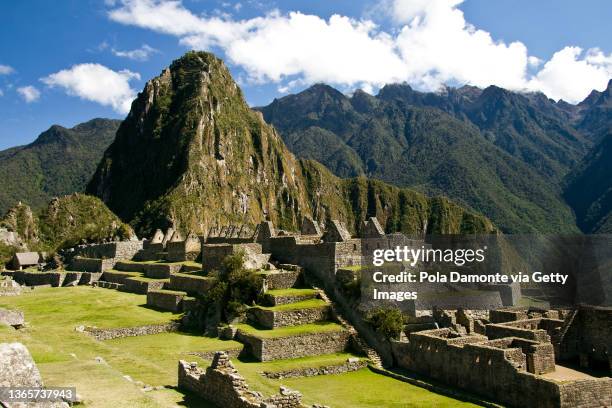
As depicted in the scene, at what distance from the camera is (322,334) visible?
25766mm

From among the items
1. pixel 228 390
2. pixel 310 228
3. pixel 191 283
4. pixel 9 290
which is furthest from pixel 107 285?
pixel 228 390

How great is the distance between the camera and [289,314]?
26719mm

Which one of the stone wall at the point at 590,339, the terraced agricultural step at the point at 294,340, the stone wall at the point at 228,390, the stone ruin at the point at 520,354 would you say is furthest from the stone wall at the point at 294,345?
the stone wall at the point at 590,339

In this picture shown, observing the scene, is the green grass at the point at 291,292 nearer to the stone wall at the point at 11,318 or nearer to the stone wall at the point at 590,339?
the stone wall at the point at 11,318

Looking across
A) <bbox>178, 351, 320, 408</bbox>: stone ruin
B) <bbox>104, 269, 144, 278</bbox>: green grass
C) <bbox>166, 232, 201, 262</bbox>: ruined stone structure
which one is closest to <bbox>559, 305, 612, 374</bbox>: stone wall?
<bbox>178, 351, 320, 408</bbox>: stone ruin

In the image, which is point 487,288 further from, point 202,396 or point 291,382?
point 202,396

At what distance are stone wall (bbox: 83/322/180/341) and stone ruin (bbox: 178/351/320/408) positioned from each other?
1195 centimetres

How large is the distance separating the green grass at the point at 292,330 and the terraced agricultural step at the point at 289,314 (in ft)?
1.00

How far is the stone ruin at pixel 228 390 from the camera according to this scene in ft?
41.7

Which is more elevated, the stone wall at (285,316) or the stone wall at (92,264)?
the stone wall at (92,264)

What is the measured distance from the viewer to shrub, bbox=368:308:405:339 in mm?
25297

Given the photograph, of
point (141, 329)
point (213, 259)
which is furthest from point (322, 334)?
point (213, 259)

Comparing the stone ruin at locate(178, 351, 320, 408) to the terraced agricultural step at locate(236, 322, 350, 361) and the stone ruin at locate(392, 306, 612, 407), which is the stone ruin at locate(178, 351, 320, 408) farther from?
the stone ruin at locate(392, 306, 612, 407)

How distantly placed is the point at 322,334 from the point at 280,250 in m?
8.83
